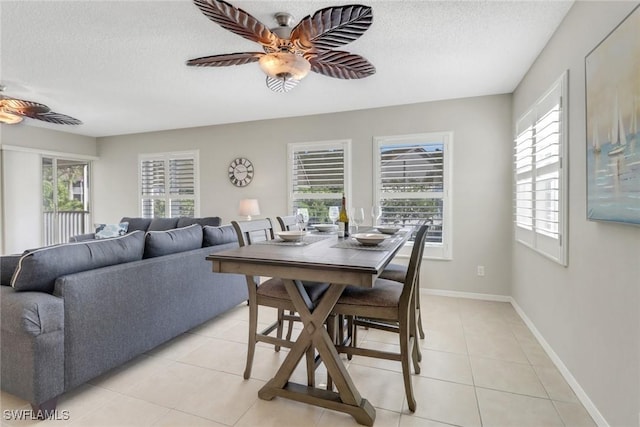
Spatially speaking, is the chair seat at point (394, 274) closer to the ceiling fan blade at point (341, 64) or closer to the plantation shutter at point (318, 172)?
the ceiling fan blade at point (341, 64)

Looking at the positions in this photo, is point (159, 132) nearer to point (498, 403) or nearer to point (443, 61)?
point (443, 61)

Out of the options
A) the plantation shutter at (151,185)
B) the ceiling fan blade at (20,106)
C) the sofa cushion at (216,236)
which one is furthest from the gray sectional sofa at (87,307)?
the plantation shutter at (151,185)

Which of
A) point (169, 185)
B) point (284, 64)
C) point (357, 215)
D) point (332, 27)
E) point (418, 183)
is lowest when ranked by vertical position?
point (357, 215)

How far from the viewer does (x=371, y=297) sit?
1.78 m

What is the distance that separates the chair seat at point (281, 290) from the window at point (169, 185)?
12.7 ft

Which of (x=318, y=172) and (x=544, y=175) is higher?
(x=318, y=172)

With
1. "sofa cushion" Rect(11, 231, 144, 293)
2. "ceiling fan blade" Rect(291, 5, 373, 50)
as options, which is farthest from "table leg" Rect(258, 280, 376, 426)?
"ceiling fan blade" Rect(291, 5, 373, 50)

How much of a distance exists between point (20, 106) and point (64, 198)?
3275mm

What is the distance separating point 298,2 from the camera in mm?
1990

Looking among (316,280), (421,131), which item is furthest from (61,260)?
(421,131)

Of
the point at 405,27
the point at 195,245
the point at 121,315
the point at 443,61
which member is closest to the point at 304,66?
the point at 405,27

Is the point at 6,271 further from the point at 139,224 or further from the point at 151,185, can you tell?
the point at 151,185

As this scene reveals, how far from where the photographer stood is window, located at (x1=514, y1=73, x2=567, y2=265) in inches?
83.2

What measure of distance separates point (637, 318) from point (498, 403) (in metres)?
0.88
